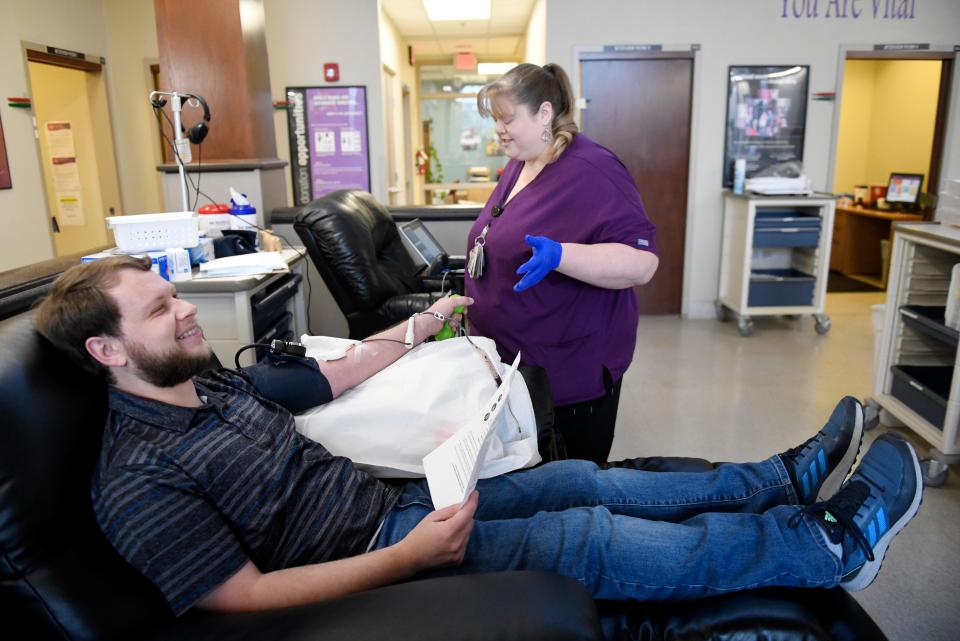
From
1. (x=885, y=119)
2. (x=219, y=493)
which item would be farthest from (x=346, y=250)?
(x=885, y=119)

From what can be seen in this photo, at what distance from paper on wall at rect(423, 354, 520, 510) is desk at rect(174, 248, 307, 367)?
1190mm

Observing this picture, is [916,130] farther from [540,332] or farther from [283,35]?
[540,332]

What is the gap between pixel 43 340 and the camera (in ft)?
3.59

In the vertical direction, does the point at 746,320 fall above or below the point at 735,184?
below

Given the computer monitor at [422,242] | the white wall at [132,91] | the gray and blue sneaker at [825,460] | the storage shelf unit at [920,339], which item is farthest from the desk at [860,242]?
the white wall at [132,91]

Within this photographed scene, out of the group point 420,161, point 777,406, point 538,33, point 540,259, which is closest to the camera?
point 540,259

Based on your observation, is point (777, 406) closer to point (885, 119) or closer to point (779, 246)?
point (779, 246)

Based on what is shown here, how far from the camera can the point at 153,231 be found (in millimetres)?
2277

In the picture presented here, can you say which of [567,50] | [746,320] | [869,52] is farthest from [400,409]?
[869,52]

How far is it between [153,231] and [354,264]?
0.70 m

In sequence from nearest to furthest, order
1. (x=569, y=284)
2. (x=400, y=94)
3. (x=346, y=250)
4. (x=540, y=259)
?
(x=540, y=259) → (x=569, y=284) → (x=346, y=250) → (x=400, y=94)

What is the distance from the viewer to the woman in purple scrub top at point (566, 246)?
1.71 m

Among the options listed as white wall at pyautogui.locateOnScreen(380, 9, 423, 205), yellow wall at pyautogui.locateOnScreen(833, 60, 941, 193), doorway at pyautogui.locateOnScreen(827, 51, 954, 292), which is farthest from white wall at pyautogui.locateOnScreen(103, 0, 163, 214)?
yellow wall at pyautogui.locateOnScreen(833, 60, 941, 193)

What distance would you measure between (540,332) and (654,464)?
0.45m
